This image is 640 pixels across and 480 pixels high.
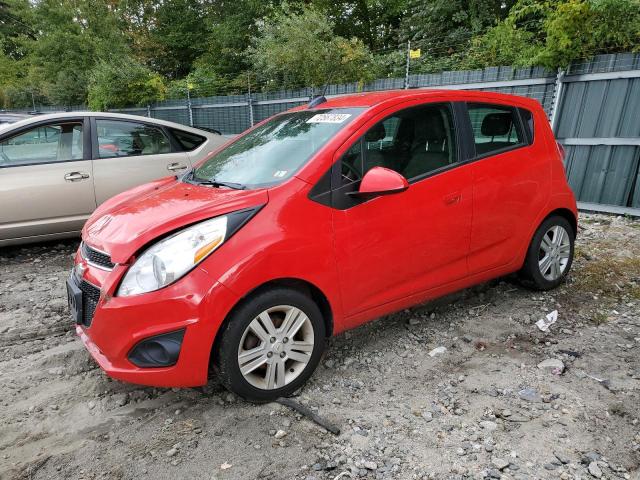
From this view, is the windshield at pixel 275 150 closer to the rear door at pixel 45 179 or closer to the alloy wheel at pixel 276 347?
the alloy wheel at pixel 276 347

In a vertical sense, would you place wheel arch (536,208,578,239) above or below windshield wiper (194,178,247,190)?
below

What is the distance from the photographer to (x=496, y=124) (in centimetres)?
354

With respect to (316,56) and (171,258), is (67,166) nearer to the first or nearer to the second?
(171,258)

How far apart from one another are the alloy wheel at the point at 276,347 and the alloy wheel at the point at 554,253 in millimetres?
2325

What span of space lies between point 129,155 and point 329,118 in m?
3.30

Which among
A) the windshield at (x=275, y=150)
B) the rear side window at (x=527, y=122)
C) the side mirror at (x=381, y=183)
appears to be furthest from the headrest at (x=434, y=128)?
the rear side window at (x=527, y=122)

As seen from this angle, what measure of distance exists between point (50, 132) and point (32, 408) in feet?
11.6

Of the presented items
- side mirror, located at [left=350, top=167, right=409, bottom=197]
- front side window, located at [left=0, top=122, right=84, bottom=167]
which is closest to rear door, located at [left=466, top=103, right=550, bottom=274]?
side mirror, located at [left=350, top=167, right=409, bottom=197]

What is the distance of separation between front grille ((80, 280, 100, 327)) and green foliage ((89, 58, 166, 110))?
49.4 feet

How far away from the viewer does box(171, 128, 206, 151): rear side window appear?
582 cm

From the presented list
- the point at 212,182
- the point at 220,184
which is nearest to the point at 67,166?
the point at 212,182

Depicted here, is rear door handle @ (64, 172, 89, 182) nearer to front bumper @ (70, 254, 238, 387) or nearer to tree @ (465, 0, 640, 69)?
front bumper @ (70, 254, 238, 387)

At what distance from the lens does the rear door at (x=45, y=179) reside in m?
4.86

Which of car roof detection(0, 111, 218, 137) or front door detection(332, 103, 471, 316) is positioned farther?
car roof detection(0, 111, 218, 137)
